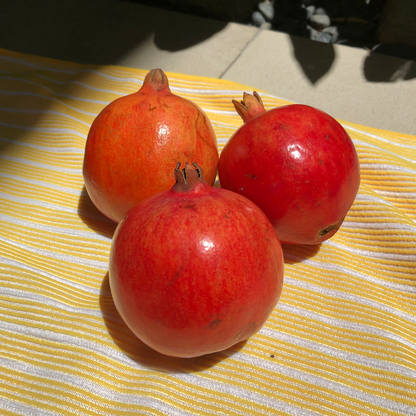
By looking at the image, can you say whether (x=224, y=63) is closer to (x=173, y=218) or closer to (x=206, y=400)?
(x=173, y=218)

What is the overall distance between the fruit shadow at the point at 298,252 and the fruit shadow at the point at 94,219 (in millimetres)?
505

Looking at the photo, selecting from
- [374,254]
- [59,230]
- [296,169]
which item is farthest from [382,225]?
[59,230]

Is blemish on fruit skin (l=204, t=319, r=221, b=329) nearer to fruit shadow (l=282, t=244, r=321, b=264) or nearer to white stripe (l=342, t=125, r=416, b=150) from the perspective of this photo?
fruit shadow (l=282, t=244, r=321, b=264)

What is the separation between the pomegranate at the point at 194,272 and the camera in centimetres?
66

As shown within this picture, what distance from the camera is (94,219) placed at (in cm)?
117

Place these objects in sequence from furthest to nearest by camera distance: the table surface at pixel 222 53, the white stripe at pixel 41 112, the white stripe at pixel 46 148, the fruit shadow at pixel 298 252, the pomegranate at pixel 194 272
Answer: the table surface at pixel 222 53
the white stripe at pixel 41 112
the white stripe at pixel 46 148
the fruit shadow at pixel 298 252
the pomegranate at pixel 194 272

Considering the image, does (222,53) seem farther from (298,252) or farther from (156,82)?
(298,252)

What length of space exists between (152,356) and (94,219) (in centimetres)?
48

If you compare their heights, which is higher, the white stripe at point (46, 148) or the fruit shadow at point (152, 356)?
the fruit shadow at point (152, 356)

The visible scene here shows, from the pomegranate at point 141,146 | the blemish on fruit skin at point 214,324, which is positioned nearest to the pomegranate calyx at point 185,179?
the pomegranate at point 141,146

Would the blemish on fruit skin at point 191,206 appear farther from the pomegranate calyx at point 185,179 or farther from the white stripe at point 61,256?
the white stripe at point 61,256

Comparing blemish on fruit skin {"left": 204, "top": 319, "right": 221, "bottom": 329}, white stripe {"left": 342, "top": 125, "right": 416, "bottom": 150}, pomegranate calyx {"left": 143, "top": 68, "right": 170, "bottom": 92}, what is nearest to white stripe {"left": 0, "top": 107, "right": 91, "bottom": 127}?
pomegranate calyx {"left": 143, "top": 68, "right": 170, "bottom": 92}

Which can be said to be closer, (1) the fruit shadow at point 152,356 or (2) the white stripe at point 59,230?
(1) the fruit shadow at point 152,356

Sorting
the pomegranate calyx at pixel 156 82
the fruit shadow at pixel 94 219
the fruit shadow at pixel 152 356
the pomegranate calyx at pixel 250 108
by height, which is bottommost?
the fruit shadow at pixel 94 219
